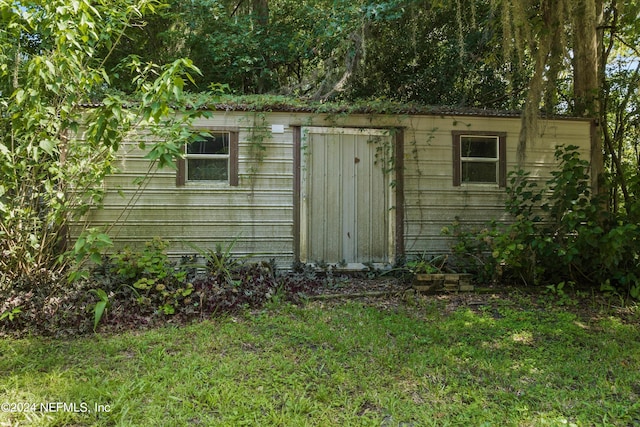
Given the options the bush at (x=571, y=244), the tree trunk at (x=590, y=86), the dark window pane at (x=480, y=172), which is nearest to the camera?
the bush at (x=571, y=244)

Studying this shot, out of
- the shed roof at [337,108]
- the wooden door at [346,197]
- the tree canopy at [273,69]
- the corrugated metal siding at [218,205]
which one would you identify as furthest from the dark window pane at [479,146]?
the corrugated metal siding at [218,205]

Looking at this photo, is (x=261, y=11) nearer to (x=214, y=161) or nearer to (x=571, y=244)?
(x=214, y=161)

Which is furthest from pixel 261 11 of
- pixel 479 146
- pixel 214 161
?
pixel 479 146

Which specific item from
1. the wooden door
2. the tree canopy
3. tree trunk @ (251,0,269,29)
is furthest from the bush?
tree trunk @ (251,0,269,29)

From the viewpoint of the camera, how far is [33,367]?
9.53 ft

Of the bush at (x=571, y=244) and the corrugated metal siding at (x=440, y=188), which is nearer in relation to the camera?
the bush at (x=571, y=244)

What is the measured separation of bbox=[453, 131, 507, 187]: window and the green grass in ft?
8.73

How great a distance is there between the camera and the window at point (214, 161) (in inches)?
225

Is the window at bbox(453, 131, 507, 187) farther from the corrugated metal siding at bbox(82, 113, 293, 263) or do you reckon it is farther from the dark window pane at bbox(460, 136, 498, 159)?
the corrugated metal siding at bbox(82, 113, 293, 263)

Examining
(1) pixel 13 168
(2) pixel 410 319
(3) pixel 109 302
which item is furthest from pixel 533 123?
(1) pixel 13 168

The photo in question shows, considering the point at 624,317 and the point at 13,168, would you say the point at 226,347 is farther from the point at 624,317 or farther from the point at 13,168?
the point at 624,317

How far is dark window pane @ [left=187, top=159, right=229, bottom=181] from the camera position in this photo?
5.74 meters

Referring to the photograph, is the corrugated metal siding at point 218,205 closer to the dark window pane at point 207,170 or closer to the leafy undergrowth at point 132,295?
the dark window pane at point 207,170

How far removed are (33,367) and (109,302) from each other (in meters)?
0.99
